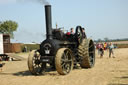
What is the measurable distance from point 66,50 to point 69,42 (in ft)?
3.09

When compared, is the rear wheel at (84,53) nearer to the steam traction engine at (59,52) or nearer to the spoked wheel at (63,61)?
the steam traction engine at (59,52)

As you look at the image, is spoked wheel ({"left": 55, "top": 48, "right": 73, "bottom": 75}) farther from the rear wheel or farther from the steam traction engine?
the rear wheel

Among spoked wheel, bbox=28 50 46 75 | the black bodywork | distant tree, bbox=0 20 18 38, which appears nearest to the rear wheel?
the black bodywork

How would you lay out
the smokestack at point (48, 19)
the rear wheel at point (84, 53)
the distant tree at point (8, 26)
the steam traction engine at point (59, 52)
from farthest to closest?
the distant tree at point (8, 26) < the rear wheel at point (84, 53) < the smokestack at point (48, 19) < the steam traction engine at point (59, 52)

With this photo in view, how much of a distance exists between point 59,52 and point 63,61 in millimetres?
591

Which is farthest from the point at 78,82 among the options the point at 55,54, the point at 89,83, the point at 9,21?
the point at 9,21

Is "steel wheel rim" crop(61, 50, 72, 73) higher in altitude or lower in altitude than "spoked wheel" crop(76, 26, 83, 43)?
lower

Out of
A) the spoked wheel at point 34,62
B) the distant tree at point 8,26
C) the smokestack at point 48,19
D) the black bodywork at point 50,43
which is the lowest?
the spoked wheel at point 34,62

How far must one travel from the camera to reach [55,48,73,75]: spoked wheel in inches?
331

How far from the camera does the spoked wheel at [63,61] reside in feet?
27.6

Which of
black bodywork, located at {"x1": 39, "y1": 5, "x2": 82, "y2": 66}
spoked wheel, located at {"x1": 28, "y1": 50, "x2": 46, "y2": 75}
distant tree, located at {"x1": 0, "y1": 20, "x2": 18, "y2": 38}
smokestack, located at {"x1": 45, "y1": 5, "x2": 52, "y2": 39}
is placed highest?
distant tree, located at {"x1": 0, "y1": 20, "x2": 18, "y2": 38}

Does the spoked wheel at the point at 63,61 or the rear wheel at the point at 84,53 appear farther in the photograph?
the rear wheel at the point at 84,53

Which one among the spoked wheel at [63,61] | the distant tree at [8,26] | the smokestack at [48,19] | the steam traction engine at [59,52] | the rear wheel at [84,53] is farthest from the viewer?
the distant tree at [8,26]

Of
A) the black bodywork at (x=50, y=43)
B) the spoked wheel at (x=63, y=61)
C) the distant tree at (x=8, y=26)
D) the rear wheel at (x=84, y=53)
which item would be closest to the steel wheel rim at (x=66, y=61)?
the spoked wheel at (x=63, y=61)
